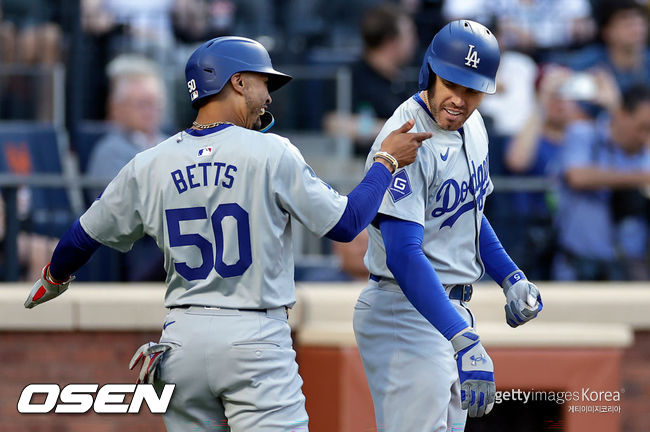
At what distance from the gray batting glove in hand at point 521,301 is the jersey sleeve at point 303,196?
867 mm

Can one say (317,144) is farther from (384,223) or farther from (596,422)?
(384,223)

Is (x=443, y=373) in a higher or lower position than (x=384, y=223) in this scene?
lower

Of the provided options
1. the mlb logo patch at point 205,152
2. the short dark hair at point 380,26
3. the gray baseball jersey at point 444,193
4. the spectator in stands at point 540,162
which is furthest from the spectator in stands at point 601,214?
the mlb logo patch at point 205,152

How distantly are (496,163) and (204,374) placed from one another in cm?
448

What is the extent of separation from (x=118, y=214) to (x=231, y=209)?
0.49 m

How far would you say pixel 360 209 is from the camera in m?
3.56

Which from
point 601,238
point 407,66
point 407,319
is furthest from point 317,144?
point 407,319

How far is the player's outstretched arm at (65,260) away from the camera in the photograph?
151 inches

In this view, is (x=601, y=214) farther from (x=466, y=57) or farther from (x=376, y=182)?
(x=376, y=182)

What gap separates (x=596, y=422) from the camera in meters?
5.33

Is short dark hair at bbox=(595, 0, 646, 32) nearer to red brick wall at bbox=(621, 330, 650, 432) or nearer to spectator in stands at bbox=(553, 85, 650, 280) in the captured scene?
spectator in stands at bbox=(553, 85, 650, 280)

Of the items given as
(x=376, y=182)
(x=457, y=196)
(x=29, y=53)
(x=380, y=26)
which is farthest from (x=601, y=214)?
(x=29, y=53)

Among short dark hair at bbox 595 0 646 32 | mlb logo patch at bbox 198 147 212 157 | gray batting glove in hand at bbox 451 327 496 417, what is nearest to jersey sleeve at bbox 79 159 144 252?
mlb logo patch at bbox 198 147 212 157

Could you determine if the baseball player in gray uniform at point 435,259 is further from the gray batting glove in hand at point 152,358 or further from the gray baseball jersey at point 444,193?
the gray batting glove in hand at point 152,358
